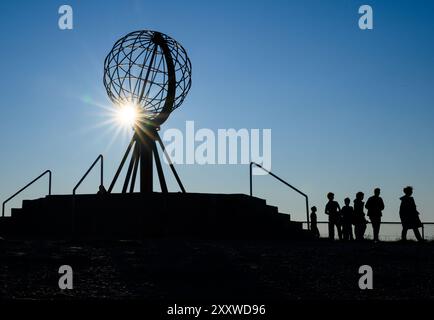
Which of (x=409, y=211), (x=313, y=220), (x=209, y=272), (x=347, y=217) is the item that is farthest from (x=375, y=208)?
(x=209, y=272)

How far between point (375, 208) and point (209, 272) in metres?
6.67

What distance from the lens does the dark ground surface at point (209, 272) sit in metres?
6.61

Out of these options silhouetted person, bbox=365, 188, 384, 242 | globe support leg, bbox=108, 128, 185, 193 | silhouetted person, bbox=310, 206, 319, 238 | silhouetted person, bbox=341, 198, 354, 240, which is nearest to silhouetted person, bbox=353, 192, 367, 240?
silhouetted person, bbox=341, 198, 354, 240

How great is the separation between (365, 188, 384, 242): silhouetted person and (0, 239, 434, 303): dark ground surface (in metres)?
2.10

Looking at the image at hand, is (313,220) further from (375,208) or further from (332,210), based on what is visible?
(375,208)

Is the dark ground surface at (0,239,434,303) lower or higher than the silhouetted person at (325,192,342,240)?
lower

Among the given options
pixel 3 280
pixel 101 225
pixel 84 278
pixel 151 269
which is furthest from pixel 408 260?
pixel 101 225

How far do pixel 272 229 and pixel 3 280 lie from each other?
9.03m

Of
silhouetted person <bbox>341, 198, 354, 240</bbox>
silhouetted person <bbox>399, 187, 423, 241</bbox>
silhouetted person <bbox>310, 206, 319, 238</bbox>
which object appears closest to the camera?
silhouetted person <bbox>399, 187, 423, 241</bbox>

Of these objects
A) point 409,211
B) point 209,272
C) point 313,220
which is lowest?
point 209,272

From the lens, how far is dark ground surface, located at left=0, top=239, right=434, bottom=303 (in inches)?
260

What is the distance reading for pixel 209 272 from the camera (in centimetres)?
800

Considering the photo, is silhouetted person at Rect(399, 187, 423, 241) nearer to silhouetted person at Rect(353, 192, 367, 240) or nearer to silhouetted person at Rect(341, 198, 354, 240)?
silhouetted person at Rect(353, 192, 367, 240)
